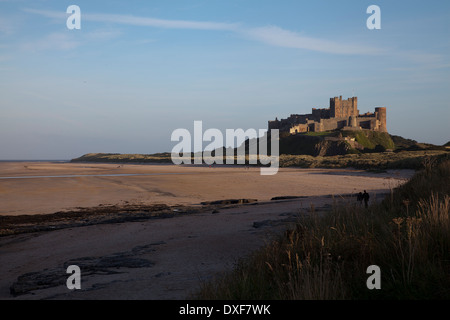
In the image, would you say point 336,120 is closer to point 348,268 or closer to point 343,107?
point 343,107

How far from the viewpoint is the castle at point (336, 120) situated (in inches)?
4126

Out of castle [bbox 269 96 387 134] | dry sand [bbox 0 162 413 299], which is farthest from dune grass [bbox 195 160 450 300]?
castle [bbox 269 96 387 134]

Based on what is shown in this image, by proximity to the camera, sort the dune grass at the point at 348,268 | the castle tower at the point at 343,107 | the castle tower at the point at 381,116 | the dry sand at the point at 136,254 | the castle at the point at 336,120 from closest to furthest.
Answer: the dune grass at the point at 348,268 < the dry sand at the point at 136,254 < the castle at the point at 336,120 < the castle tower at the point at 343,107 < the castle tower at the point at 381,116

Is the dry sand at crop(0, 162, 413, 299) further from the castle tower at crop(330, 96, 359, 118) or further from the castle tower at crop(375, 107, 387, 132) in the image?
the castle tower at crop(375, 107, 387, 132)

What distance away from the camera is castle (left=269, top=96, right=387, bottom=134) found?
344ft

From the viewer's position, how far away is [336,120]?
106125 millimetres

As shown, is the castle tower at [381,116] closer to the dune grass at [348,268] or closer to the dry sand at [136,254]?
the dry sand at [136,254]

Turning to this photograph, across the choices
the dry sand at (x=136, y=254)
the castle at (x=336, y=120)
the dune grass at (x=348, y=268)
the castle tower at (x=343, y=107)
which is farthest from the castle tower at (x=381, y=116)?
the dune grass at (x=348, y=268)
